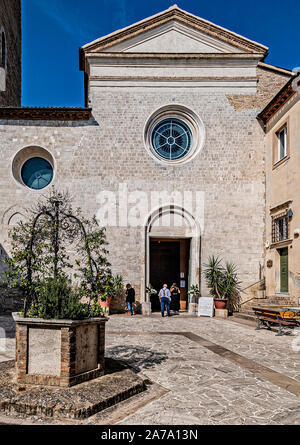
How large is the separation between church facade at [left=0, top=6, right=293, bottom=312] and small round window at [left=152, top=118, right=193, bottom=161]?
0.05 m

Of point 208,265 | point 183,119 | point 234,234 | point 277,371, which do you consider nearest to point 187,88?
point 183,119

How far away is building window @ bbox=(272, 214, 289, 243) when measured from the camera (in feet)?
49.3

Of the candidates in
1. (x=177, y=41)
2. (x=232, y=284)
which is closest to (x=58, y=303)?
(x=232, y=284)

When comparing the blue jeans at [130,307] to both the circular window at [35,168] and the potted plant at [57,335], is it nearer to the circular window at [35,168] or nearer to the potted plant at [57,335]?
the circular window at [35,168]

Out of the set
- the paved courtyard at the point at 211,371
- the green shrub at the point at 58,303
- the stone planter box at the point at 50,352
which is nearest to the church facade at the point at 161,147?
the paved courtyard at the point at 211,371

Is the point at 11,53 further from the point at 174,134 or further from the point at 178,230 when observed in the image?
the point at 178,230

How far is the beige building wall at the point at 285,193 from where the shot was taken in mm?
13891

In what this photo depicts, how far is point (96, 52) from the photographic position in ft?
56.5

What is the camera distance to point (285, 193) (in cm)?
1495

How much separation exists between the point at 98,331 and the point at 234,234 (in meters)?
11.9

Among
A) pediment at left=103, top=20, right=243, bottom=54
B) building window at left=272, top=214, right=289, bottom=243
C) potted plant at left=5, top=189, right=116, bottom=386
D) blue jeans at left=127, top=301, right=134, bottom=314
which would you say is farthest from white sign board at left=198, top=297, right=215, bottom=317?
pediment at left=103, top=20, right=243, bottom=54

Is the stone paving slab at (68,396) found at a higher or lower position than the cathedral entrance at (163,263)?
lower

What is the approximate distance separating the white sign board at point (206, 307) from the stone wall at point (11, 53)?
1378cm
